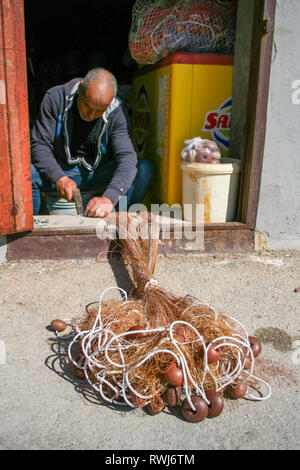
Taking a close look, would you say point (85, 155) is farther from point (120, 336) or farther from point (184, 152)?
point (120, 336)

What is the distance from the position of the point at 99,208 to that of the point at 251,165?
134 cm

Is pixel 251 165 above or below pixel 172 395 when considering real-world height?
above

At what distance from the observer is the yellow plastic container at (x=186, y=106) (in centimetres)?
393

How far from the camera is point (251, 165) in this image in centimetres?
357

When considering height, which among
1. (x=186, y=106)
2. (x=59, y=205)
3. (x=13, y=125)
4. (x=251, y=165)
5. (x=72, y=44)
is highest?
(x=72, y=44)

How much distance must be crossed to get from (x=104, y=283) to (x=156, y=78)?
2395 millimetres

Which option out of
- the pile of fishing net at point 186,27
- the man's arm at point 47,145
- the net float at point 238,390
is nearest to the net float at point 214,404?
the net float at point 238,390

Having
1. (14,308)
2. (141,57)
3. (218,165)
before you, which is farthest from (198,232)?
(141,57)

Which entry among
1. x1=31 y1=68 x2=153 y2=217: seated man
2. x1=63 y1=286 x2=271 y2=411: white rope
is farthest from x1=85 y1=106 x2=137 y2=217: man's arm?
x1=63 y1=286 x2=271 y2=411: white rope

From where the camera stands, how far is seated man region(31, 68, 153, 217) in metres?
3.69

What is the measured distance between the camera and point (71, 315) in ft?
9.09

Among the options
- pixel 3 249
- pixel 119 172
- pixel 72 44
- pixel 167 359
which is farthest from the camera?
pixel 72 44

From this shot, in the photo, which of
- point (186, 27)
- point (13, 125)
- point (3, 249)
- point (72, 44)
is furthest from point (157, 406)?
point (72, 44)

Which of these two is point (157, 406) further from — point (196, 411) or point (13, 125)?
point (13, 125)
